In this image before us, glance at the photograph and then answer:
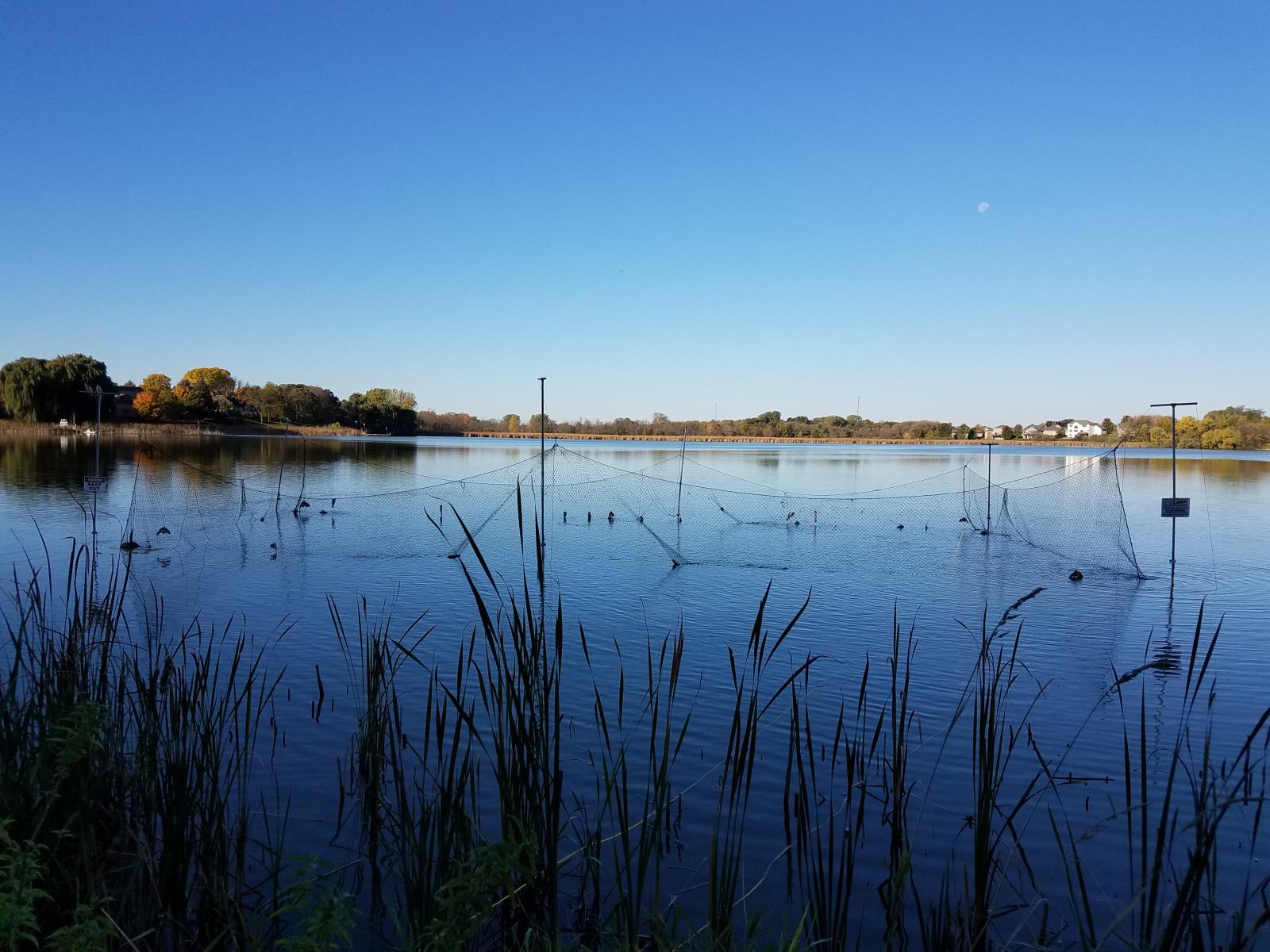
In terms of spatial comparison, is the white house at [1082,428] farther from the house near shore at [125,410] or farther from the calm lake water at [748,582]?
the house near shore at [125,410]

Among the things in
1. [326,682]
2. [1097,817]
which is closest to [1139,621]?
[1097,817]

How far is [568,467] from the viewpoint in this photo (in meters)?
43.3

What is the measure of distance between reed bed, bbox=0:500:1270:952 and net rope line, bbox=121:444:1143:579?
972cm

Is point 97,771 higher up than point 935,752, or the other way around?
point 97,771

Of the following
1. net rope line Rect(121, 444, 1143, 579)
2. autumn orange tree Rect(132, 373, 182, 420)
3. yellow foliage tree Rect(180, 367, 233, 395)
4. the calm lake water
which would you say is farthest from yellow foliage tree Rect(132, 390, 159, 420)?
net rope line Rect(121, 444, 1143, 579)

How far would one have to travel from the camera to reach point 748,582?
1364 cm

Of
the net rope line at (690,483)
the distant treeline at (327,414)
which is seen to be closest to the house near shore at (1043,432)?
the distant treeline at (327,414)

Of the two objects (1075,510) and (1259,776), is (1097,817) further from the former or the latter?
(1075,510)

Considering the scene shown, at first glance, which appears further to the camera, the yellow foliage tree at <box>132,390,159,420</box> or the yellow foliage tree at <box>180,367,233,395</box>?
the yellow foliage tree at <box>180,367,233,395</box>

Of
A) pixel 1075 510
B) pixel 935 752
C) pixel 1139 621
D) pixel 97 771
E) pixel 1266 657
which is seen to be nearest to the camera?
pixel 97 771

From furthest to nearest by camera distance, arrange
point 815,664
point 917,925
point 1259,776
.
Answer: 1. point 815,664
2. point 1259,776
3. point 917,925

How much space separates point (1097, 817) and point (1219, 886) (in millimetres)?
722

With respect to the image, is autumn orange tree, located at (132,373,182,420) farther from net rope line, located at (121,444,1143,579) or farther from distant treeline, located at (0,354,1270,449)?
net rope line, located at (121,444,1143,579)

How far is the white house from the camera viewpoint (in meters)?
104
